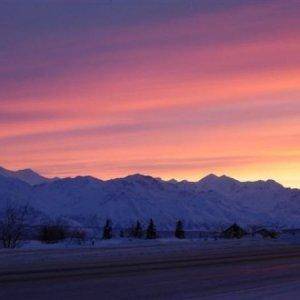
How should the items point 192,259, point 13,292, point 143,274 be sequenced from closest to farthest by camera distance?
point 13,292
point 143,274
point 192,259

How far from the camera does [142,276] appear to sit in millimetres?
23219

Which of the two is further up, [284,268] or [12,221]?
[12,221]

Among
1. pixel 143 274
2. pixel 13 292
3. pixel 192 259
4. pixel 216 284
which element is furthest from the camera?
pixel 192 259

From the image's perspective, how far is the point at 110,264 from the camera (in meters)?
28.3

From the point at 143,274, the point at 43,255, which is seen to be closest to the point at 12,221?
the point at 43,255

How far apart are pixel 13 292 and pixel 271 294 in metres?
6.23

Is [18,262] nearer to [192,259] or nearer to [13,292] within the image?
[192,259]

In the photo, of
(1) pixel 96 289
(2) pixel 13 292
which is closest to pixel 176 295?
(1) pixel 96 289

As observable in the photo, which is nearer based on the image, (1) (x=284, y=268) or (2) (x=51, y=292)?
(2) (x=51, y=292)

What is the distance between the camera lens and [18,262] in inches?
1129

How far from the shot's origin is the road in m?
18.6

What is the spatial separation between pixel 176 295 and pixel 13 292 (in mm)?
3804

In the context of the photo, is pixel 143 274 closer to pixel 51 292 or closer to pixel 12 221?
pixel 51 292

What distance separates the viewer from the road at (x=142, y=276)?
18.6 meters
